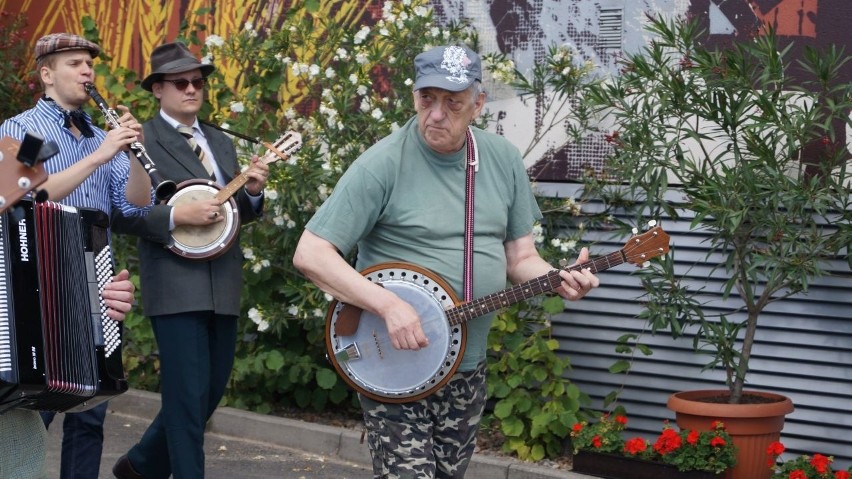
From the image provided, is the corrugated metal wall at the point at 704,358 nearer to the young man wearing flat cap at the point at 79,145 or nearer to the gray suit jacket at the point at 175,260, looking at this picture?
the gray suit jacket at the point at 175,260

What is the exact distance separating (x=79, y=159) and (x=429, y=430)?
2.25m

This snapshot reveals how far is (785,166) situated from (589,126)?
1415mm

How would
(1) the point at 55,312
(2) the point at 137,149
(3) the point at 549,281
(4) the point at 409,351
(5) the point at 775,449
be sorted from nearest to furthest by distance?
(1) the point at 55,312
(4) the point at 409,351
(3) the point at 549,281
(2) the point at 137,149
(5) the point at 775,449

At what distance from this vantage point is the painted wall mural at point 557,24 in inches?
287

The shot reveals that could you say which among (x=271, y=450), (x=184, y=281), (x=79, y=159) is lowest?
(x=271, y=450)

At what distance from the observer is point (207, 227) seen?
6.25 metres

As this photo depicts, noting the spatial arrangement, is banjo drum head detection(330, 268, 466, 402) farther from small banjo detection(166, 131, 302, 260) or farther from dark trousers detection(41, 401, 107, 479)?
dark trousers detection(41, 401, 107, 479)

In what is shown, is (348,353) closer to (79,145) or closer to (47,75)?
(79,145)

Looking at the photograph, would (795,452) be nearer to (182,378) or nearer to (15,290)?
(182,378)

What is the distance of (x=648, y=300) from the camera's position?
7590 millimetres

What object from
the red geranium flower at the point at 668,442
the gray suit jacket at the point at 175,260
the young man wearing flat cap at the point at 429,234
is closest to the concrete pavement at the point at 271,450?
the red geranium flower at the point at 668,442

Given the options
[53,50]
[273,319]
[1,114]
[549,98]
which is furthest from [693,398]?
[1,114]

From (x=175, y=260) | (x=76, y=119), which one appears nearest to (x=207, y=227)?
(x=175, y=260)

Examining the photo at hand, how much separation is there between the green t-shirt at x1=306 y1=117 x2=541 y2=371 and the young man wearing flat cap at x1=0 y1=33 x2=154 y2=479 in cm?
140
